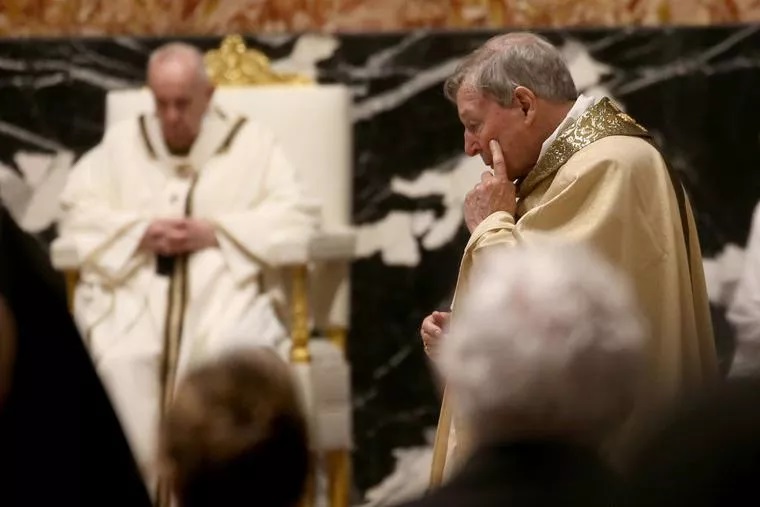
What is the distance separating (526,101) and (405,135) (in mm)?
3322

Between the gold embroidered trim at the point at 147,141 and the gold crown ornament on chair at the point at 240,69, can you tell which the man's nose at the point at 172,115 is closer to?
the gold embroidered trim at the point at 147,141

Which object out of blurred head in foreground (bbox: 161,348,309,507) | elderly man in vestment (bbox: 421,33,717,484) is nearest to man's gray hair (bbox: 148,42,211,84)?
elderly man in vestment (bbox: 421,33,717,484)

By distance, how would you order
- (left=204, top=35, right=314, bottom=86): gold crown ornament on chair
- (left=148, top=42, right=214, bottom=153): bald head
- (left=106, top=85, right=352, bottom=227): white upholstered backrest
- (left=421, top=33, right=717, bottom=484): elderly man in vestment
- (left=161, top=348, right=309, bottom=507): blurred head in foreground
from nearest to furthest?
(left=161, top=348, right=309, bottom=507): blurred head in foreground
(left=421, top=33, right=717, bottom=484): elderly man in vestment
(left=148, top=42, right=214, bottom=153): bald head
(left=106, top=85, right=352, bottom=227): white upholstered backrest
(left=204, top=35, right=314, bottom=86): gold crown ornament on chair

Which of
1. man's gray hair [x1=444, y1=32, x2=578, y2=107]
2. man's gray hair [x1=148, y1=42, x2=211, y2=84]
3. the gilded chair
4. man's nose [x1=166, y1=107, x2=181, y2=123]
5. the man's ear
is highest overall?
man's gray hair [x1=444, y1=32, x2=578, y2=107]

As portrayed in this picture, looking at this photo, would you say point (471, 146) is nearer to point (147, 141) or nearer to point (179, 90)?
point (179, 90)

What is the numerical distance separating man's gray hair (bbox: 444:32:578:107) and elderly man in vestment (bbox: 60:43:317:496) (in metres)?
2.22


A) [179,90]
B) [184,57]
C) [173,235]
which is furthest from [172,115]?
[173,235]

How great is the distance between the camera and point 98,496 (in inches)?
95.9

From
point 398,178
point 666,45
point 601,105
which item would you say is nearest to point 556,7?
point 666,45

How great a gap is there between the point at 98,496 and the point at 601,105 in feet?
6.24

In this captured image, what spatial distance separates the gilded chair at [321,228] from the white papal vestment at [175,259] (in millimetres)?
102

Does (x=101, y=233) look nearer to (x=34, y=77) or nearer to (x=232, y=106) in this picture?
(x=232, y=106)

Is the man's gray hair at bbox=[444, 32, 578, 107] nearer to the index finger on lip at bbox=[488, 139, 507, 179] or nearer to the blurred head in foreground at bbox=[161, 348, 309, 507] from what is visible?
the index finger on lip at bbox=[488, 139, 507, 179]

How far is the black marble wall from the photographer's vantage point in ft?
23.2
